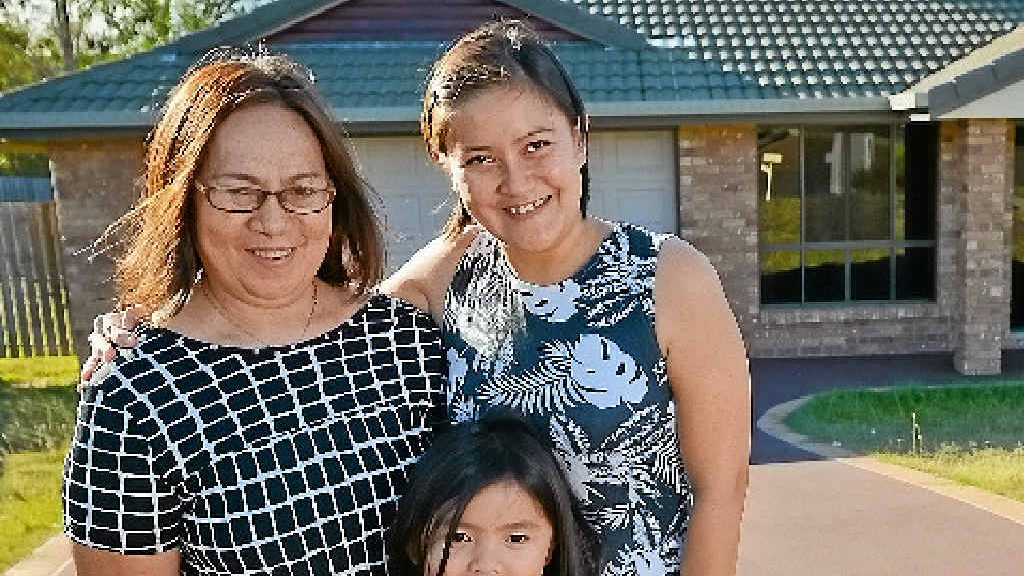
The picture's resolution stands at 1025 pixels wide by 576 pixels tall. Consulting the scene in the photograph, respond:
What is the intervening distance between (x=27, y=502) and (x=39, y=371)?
5.01 m

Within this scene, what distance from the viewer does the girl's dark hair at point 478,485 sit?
1719 millimetres

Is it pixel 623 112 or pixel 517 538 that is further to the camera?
pixel 623 112

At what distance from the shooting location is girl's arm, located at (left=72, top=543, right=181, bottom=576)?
1.54 m

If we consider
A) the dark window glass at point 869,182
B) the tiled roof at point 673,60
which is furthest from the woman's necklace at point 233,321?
the dark window glass at point 869,182

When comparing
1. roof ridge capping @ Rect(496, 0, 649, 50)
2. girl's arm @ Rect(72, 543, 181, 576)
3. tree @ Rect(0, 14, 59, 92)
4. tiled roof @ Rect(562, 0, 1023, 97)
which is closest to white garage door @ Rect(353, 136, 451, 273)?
roof ridge capping @ Rect(496, 0, 649, 50)

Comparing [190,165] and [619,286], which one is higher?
[190,165]

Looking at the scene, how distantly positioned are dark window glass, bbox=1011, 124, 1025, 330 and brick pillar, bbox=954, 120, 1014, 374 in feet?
2.19

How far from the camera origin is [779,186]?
32.9 ft

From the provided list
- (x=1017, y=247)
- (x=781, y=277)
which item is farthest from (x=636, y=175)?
(x=1017, y=247)

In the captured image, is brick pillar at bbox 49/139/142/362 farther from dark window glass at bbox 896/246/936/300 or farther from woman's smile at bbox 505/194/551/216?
woman's smile at bbox 505/194/551/216

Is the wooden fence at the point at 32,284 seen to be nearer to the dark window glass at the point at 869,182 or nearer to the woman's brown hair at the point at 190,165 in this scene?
the dark window glass at the point at 869,182

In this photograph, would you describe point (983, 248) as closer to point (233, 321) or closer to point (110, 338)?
point (233, 321)

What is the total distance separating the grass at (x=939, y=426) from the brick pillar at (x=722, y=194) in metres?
1.86

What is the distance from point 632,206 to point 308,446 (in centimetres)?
826
